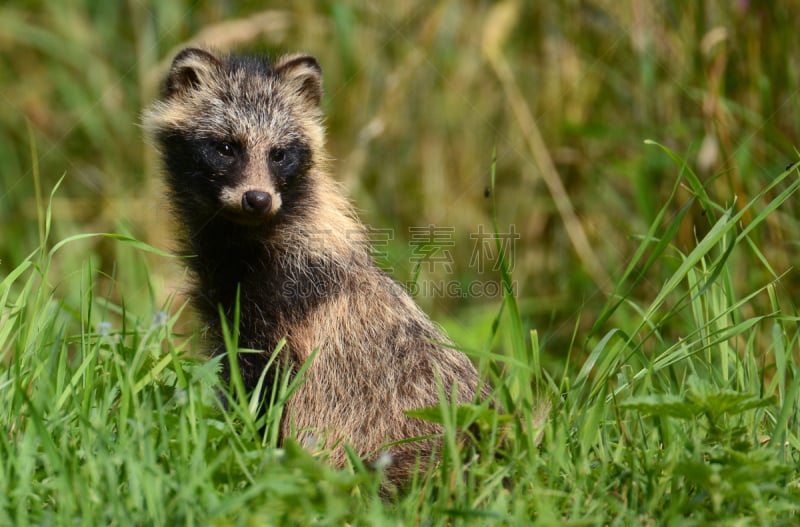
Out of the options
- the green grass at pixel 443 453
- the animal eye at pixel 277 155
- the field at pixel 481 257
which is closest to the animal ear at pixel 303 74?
the animal eye at pixel 277 155

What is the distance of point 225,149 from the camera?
449 cm

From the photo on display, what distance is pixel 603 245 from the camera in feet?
24.0

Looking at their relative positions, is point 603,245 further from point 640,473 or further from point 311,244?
point 640,473

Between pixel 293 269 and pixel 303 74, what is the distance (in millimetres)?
1112

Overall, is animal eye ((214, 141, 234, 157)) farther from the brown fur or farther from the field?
the field

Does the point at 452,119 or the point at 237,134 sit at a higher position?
the point at 237,134

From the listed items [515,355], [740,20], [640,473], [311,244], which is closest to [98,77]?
[311,244]

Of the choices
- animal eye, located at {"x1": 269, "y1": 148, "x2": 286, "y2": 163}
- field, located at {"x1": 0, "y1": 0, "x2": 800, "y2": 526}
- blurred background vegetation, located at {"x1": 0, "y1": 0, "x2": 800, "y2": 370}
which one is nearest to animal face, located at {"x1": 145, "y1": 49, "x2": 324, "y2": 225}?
animal eye, located at {"x1": 269, "y1": 148, "x2": 286, "y2": 163}

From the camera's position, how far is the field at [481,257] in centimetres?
291

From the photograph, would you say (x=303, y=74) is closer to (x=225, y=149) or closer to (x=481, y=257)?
(x=225, y=149)

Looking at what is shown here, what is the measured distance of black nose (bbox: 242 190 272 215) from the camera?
4168 millimetres

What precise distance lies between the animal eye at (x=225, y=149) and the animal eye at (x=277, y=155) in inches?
7.1

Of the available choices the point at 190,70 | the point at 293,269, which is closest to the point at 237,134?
the point at 190,70

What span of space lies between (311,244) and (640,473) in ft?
6.39
